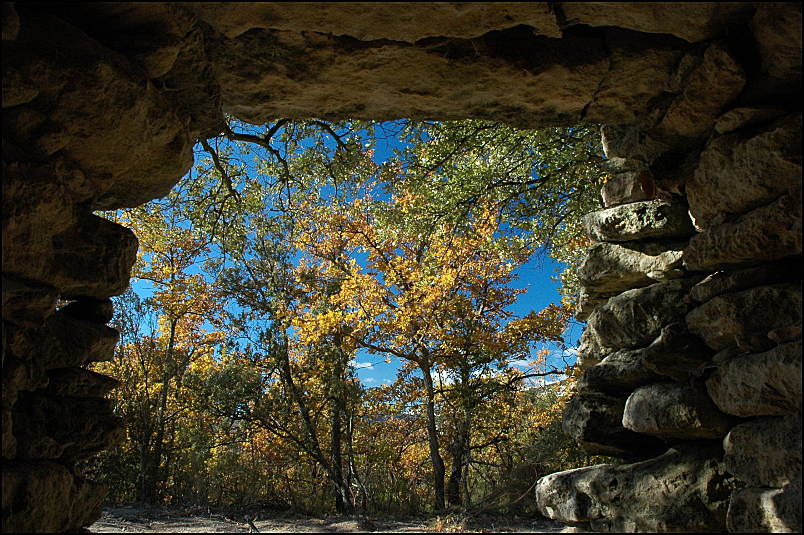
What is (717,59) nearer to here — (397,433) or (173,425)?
(173,425)

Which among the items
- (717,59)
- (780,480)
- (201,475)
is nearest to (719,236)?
(717,59)

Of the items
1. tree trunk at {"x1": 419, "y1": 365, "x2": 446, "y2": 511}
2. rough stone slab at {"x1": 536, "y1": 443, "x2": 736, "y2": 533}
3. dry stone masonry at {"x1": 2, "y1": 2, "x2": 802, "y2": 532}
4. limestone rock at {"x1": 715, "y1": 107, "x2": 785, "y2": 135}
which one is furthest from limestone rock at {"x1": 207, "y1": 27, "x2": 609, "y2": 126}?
tree trunk at {"x1": 419, "y1": 365, "x2": 446, "y2": 511}

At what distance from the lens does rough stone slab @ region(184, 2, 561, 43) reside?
2.54 m

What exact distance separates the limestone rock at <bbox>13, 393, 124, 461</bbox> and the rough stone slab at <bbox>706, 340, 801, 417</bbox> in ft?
11.1

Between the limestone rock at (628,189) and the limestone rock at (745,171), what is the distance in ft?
2.64

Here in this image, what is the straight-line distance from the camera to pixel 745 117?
298 centimetres

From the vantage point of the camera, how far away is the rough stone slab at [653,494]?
3150 mm

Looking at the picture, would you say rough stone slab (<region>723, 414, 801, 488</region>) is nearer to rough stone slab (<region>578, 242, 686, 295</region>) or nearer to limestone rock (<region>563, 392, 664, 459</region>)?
limestone rock (<region>563, 392, 664, 459</region>)

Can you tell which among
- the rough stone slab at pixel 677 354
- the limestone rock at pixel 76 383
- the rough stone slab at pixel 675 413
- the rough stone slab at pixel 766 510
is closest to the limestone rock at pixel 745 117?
the rough stone slab at pixel 677 354

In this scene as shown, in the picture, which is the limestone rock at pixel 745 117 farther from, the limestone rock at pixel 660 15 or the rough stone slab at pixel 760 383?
the rough stone slab at pixel 760 383

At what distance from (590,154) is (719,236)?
12.6 ft

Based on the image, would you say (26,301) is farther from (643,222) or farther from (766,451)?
(643,222)

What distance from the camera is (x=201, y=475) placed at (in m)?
9.66

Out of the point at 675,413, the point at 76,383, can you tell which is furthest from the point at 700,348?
the point at 76,383
